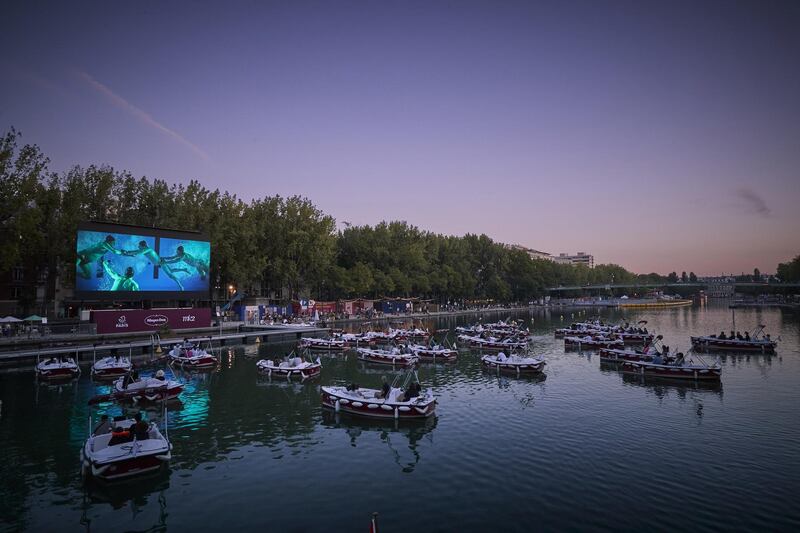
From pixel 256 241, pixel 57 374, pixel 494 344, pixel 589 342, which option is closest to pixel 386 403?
pixel 57 374

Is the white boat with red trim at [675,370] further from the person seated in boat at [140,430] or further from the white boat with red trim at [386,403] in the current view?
the person seated in boat at [140,430]

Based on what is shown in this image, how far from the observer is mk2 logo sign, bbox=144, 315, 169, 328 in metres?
58.2

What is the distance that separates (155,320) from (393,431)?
150 feet

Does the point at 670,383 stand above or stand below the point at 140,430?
below

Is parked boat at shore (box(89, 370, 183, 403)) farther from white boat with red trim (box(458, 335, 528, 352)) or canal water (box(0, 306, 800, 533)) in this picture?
white boat with red trim (box(458, 335, 528, 352))

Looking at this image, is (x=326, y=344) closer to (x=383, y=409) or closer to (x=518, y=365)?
(x=518, y=365)

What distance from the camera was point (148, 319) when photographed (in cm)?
5819

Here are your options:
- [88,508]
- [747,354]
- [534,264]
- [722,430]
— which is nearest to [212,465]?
[88,508]

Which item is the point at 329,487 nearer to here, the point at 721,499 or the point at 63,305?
the point at 721,499

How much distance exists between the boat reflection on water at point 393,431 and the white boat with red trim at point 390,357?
1737 cm

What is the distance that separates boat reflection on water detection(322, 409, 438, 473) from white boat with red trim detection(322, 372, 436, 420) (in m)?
0.37

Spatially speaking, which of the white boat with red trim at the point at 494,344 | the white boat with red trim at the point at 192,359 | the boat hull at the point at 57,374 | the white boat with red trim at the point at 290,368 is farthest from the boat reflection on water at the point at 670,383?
the boat hull at the point at 57,374

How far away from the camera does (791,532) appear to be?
14.5 meters

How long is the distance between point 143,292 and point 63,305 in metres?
29.1
